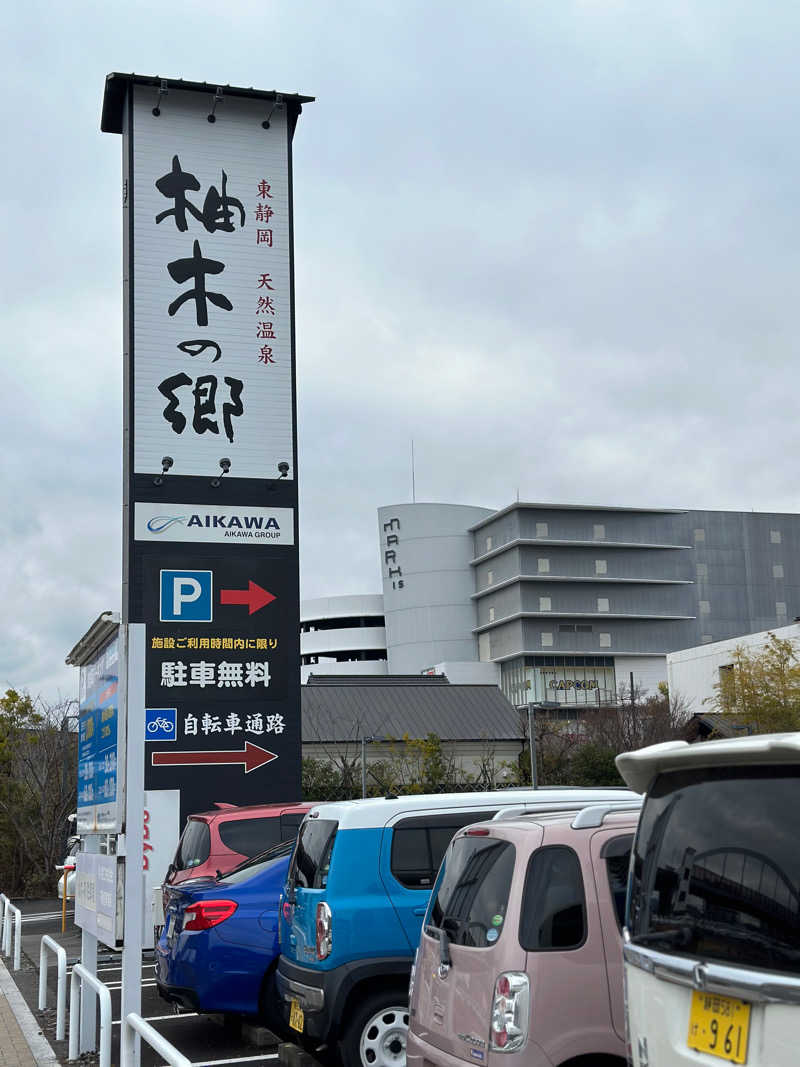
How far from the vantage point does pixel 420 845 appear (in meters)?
8.02

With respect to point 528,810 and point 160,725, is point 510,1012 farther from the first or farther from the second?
point 160,725

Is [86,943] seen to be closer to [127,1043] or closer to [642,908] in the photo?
[127,1043]

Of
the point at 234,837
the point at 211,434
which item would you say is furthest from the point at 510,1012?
the point at 211,434

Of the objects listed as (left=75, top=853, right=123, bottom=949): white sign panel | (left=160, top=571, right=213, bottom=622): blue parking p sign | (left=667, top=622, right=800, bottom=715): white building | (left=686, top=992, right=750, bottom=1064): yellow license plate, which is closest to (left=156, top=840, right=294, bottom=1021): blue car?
(left=75, top=853, right=123, bottom=949): white sign panel

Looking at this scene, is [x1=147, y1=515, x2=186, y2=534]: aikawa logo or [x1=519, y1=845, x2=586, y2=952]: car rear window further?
[x1=147, y1=515, x2=186, y2=534]: aikawa logo

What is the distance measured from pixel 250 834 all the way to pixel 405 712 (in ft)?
149

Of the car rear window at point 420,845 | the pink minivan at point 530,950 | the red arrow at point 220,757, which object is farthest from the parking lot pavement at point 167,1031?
the pink minivan at point 530,950

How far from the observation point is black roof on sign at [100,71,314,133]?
1955 centimetres

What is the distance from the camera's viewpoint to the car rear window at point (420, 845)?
788 cm

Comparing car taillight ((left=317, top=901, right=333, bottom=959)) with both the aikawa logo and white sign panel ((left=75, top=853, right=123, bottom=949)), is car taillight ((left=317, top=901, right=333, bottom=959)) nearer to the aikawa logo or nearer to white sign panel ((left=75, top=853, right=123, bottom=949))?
white sign panel ((left=75, top=853, right=123, bottom=949))

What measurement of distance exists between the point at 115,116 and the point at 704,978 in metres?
19.6

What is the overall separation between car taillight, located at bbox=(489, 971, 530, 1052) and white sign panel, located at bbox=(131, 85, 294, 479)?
13969mm

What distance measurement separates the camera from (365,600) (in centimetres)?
11575

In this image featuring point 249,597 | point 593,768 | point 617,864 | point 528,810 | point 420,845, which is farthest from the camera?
point 593,768
